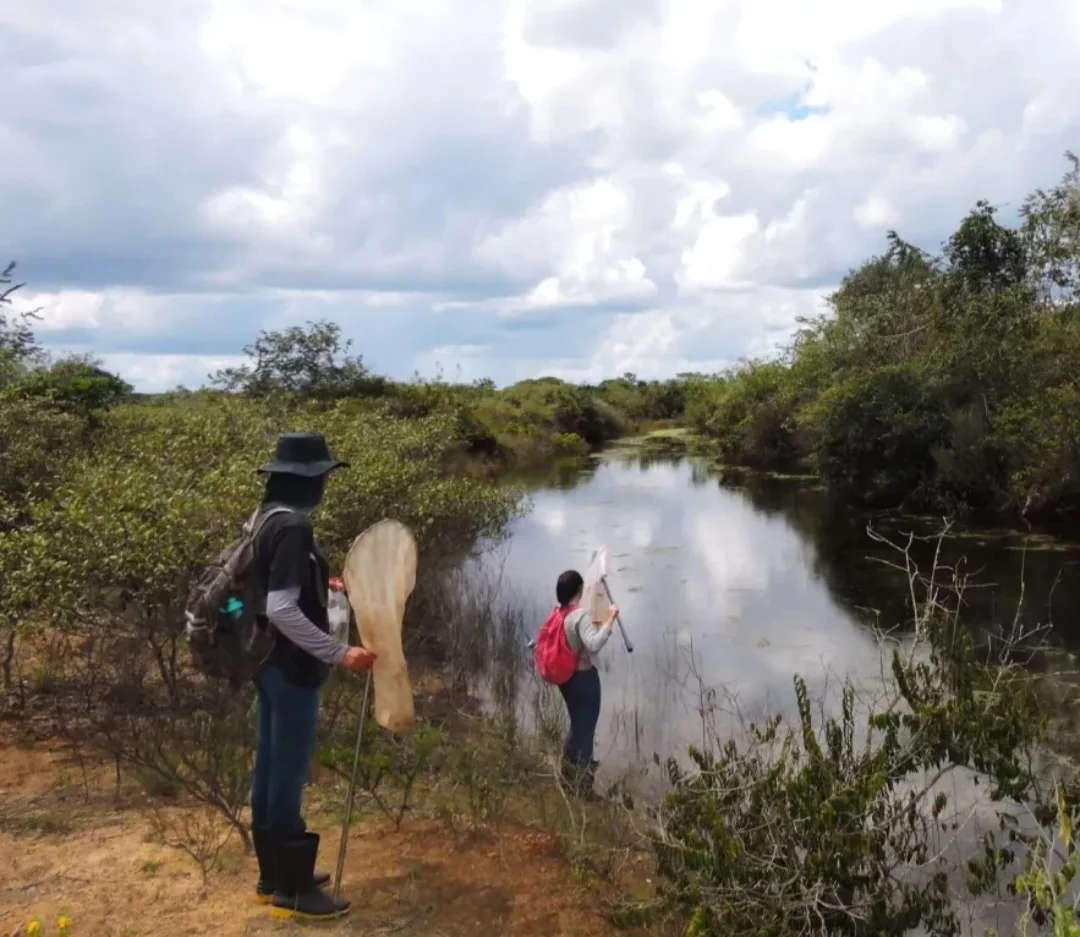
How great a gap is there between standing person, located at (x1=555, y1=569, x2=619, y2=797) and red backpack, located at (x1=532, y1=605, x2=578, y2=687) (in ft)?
0.09

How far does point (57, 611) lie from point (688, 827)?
4.25m

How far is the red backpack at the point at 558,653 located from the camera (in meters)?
6.74

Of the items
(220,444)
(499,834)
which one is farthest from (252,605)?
(220,444)

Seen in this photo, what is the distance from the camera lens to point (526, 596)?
46.5ft

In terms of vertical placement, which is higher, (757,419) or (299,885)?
(757,419)

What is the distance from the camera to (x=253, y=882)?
4637 millimetres

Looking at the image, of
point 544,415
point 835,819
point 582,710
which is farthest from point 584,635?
point 544,415

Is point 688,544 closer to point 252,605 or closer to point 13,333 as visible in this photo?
point 13,333

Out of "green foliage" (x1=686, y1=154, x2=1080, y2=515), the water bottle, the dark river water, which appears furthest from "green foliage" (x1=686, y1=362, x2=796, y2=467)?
the water bottle

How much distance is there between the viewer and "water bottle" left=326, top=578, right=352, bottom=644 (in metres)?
4.69

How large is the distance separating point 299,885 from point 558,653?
2797mm

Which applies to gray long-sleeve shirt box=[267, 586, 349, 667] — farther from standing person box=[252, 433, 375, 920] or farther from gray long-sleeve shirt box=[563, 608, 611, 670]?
gray long-sleeve shirt box=[563, 608, 611, 670]

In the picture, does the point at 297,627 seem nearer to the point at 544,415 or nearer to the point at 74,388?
the point at 74,388

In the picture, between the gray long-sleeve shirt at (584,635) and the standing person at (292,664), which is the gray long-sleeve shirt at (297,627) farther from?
the gray long-sleeve shirt at (584,635)
